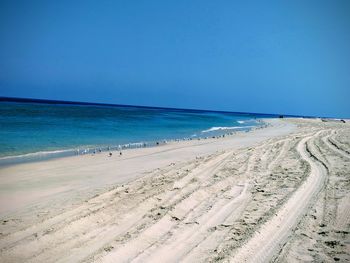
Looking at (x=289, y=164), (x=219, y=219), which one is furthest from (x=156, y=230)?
(x=289, y=164)

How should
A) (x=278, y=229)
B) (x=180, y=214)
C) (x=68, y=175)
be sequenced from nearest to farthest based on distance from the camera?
1. (x=278, y=229)
2. (x=180, y=214)
3. (x=68, y=175)

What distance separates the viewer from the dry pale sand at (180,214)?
154 inches

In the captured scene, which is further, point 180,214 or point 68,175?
point 68,175

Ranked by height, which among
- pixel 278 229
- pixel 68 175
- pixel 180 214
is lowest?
pixel 68 175

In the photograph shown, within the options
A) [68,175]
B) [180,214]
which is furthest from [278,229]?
[68,175]

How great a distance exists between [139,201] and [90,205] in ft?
3.60

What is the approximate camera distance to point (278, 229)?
182 inches

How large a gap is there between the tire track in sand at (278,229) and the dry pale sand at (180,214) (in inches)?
0.7

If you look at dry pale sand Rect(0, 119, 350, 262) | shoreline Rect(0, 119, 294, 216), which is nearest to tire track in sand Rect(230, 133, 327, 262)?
dry pale sand Rect(0, 119, 350, 262)

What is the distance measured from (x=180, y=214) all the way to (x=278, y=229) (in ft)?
6.08

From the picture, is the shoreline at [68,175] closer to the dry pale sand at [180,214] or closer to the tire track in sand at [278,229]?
the dry pale sand at [180,214]

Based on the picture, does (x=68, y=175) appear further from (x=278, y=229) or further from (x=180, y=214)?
(x=278, y=229)

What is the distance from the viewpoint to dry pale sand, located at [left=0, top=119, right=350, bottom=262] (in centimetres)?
392

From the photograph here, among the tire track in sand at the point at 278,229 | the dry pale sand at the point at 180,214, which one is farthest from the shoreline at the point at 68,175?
the tire track in sand at the point at 278,229
